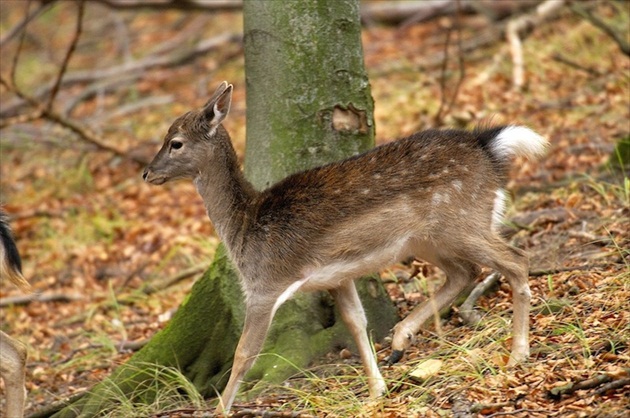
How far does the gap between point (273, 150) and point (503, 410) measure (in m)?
2.41

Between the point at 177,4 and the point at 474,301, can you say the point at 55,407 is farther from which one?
the point at 177,4

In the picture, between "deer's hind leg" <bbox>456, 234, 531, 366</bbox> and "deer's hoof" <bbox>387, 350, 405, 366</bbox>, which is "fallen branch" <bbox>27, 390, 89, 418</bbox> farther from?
"deer's hind leg" <bbox>456, 234, 531, 366</bbox>

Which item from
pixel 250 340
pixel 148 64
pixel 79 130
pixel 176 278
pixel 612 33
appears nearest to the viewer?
pixel 250 340

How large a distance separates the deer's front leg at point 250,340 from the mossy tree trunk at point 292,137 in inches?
26.1

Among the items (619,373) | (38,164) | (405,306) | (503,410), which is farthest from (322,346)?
(38,164)

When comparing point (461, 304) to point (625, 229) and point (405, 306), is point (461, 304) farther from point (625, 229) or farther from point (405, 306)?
point (625, 229)

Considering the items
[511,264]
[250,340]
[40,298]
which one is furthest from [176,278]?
[511,264]

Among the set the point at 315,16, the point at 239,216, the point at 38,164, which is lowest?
the point at 38,164

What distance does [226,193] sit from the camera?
6000 mm

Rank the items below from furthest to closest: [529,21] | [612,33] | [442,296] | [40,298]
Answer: [529,21]
[612,33]
[40,298]
[442,296]

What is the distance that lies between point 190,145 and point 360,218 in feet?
3.76

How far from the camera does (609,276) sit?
6285mm

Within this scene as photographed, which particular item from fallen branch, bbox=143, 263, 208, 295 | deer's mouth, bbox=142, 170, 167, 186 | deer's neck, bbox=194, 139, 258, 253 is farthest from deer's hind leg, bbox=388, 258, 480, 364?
fallen branch, bbox=143, 263, 208, 295

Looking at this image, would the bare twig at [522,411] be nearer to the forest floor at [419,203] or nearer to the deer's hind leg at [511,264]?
the forest floor at [419,203]
